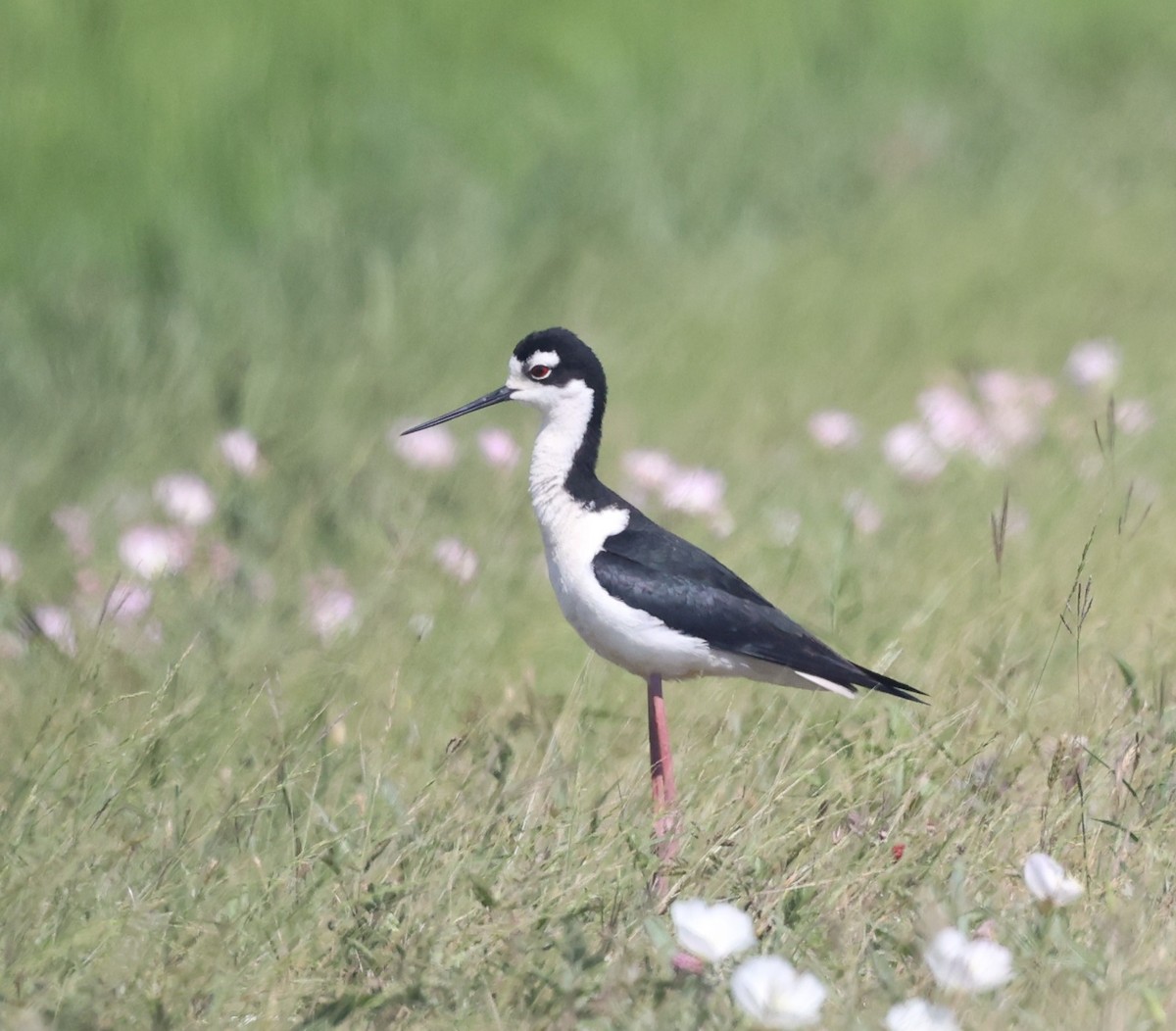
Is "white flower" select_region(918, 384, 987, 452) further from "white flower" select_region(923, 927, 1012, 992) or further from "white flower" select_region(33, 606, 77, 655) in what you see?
"white flower" select_region(923, 927, 1012, 992)

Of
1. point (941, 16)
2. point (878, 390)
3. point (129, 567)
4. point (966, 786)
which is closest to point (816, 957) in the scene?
point (966, 786)

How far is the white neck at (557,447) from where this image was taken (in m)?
3.71

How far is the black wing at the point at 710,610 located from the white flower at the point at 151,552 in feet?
3.91

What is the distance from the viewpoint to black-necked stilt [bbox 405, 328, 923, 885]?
11.3 ft

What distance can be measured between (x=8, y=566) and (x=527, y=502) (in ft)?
4.38

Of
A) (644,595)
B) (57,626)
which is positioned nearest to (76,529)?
(57,626)

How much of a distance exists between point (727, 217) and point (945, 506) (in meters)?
2.65

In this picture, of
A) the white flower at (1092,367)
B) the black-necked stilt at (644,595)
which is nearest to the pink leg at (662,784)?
the black-necked stilt at (644,595)

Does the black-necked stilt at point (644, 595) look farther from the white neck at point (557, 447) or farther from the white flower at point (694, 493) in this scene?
the white flower at point (694, 493)

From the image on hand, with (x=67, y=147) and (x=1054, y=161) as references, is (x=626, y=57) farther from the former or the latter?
(x=67, y=147)

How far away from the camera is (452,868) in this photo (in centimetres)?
282

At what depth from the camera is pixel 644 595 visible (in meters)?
3.49

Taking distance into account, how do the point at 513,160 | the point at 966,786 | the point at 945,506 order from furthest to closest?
the point at 513,160
the point at 945,506
the point at 966,786

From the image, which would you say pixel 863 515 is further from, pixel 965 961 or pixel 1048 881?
pixel 965 961
